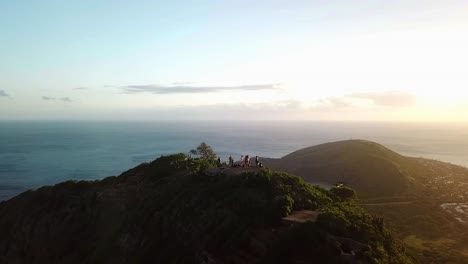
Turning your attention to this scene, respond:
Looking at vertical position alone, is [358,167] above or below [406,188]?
above

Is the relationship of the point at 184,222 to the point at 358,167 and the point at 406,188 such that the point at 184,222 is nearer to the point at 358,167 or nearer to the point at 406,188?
the point at 406,188

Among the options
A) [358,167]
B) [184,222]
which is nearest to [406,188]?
[358,167]

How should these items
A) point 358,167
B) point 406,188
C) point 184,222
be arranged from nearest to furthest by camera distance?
point 184,222
point 406,188
point 358,167

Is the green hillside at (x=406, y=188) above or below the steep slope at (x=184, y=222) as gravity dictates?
below

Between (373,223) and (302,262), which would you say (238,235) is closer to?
(302,262)

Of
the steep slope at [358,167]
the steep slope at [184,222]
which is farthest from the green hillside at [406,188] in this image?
the steep slope at [184,222]

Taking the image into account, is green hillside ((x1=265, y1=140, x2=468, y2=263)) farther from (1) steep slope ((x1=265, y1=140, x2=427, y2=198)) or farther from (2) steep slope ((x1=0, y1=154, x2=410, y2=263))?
(2) steep slope ((x1=0, y1=154, x2=410, y2=263))

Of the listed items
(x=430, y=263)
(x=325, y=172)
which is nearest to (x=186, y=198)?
(x=430, y=263)

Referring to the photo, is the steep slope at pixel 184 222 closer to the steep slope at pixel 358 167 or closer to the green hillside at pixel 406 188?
the green hillside at pixel 406 188

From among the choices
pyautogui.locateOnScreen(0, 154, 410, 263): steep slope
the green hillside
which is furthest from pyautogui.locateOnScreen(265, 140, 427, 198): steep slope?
pyautogui.locateOnScreen(0, 154, 410, 263): steep slope

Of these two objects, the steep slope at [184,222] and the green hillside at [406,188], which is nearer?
the steep slope at [184,222]
